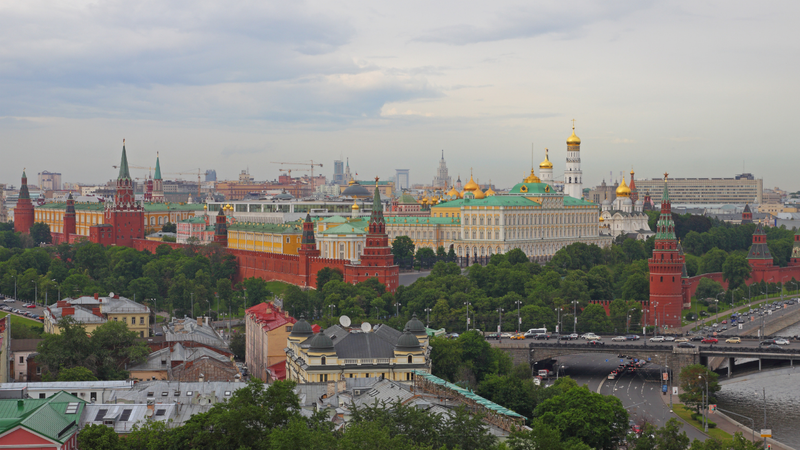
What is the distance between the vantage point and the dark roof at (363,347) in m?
59.0

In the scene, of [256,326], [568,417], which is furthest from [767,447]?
[256,326]

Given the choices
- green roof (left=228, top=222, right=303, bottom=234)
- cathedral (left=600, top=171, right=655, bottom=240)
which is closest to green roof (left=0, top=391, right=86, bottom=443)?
green roof (left=228, top=222, right=303, bottom=234)

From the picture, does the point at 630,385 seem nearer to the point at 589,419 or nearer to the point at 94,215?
the point at 589,419

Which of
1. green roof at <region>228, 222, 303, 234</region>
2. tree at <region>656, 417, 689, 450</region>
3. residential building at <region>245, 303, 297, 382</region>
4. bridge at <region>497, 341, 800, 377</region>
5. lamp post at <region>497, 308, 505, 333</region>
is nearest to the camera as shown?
tree at <region>656, 417, 689, 450</region>

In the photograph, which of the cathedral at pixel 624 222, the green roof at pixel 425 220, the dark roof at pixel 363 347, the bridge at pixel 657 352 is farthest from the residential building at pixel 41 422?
the cathedral at pixel 624 222

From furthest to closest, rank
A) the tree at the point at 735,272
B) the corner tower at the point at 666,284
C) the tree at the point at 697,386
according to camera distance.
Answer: the tree at the point at 735,272
the corner tower at the point at 666,284
the tree at the point at 697,386

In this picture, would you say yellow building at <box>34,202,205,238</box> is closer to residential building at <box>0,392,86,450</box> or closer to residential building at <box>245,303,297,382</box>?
residential building at <box>245,303,297,382</box>

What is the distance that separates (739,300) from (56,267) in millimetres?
70323

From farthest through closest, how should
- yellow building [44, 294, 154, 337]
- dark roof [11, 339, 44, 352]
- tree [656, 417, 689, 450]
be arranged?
yellow building [44, 294, 154, 337] → dark roof [11, 339, 44, 352] → tree [656, 417, 689, 450]

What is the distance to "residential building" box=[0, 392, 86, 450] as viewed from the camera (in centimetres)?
3788

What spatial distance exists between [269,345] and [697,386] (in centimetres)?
2606

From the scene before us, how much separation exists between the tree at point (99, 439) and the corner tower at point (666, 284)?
65.0m

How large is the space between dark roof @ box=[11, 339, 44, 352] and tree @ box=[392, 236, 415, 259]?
63.4m

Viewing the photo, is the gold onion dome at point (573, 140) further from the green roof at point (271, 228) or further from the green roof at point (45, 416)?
the green roof at point (45, 416)
